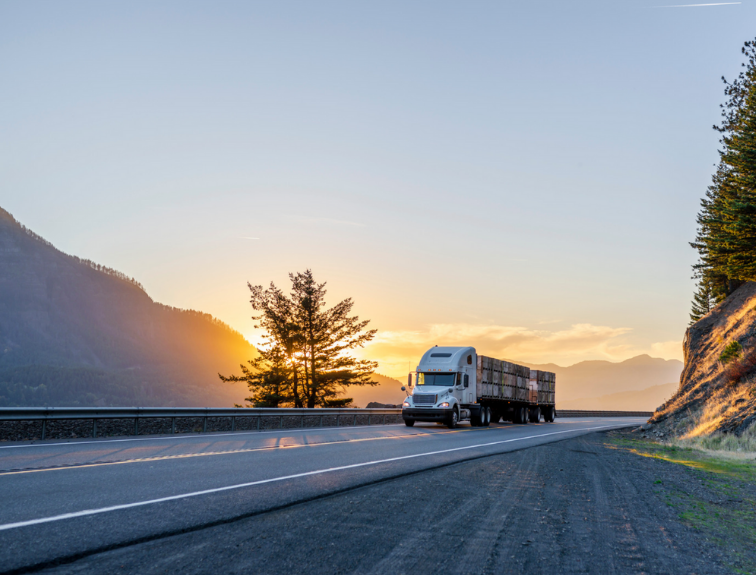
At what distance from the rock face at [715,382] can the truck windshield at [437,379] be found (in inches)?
392

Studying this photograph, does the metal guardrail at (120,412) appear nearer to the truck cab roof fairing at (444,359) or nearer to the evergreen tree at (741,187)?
the truck cab roof fairing at (444,359)

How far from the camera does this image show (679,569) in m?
4.67

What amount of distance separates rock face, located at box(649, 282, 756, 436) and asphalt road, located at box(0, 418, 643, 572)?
43.7 feet

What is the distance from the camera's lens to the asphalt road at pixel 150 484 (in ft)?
16.1

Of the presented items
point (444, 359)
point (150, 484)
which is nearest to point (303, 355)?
point (444, 359)

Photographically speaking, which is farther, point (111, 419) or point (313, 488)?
point (111, 419)

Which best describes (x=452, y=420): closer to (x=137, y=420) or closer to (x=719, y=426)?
(x=719, y=426)

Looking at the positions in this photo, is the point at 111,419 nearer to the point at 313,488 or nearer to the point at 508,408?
the point at 313,488

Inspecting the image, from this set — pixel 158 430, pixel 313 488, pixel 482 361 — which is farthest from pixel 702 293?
pixel 313 488

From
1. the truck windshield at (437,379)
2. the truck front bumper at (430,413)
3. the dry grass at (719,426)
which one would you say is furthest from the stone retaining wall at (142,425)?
the dry grass at (719,426)

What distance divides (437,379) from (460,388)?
1.21m

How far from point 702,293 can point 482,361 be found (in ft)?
185

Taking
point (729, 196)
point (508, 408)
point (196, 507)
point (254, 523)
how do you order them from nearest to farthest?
point (254, 523) < point (196, 507) < point (729, 196) < point (508, 408)

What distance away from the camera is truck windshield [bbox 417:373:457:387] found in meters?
27.6
